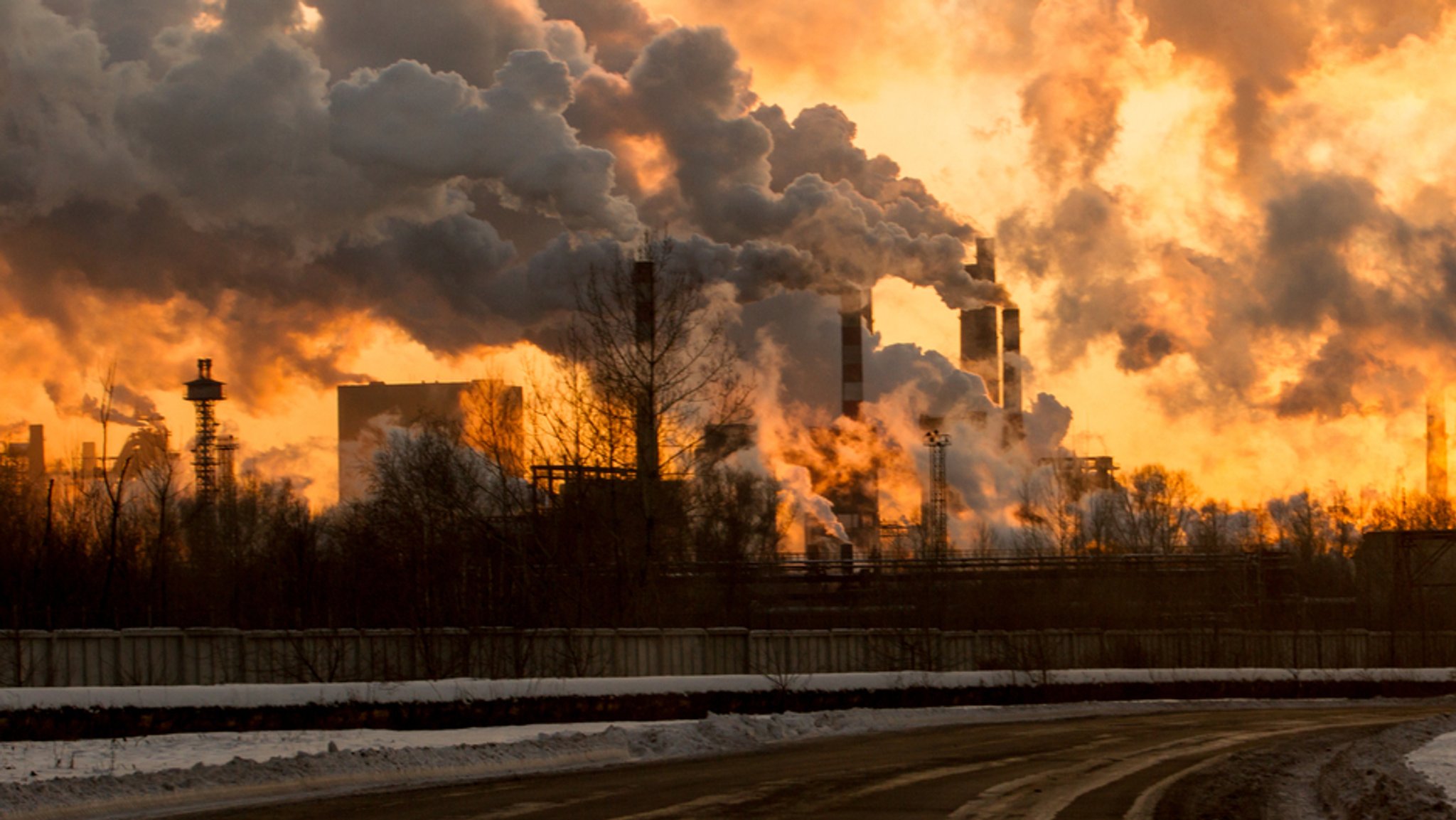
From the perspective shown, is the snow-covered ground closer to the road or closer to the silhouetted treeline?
the road

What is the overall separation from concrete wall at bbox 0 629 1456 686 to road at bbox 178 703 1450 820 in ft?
33.5

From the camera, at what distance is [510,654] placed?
99.1 feet

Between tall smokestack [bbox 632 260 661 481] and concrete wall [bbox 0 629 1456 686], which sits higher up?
tall smokestack [bbox 632 260 661 481]

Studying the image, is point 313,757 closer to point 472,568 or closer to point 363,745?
point 363,745

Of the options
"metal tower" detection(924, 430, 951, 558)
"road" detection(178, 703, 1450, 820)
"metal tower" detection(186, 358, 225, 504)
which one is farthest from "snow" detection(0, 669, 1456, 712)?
"metal tower" detection(186, 358, 225, 504)

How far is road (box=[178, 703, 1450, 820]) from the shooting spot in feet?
38.0

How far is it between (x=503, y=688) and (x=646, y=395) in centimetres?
1778

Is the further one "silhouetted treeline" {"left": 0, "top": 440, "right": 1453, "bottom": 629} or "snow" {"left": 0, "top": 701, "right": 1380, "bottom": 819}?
"silhouetted treeline" {"left": 0, "top": 440, "right": 1453, "bottom": 629}

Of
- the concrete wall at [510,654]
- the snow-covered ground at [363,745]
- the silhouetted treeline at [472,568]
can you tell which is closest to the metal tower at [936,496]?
the silhouetted treeline at [472,568]

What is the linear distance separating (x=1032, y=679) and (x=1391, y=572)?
35952 mm

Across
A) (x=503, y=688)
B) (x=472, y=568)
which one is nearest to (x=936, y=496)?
(x=472, y=568)

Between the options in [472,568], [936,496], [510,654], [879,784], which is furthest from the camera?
[936,496]

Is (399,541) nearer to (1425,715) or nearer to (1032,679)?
(1032,679)

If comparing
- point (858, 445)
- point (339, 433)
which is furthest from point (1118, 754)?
point (339, 433)
